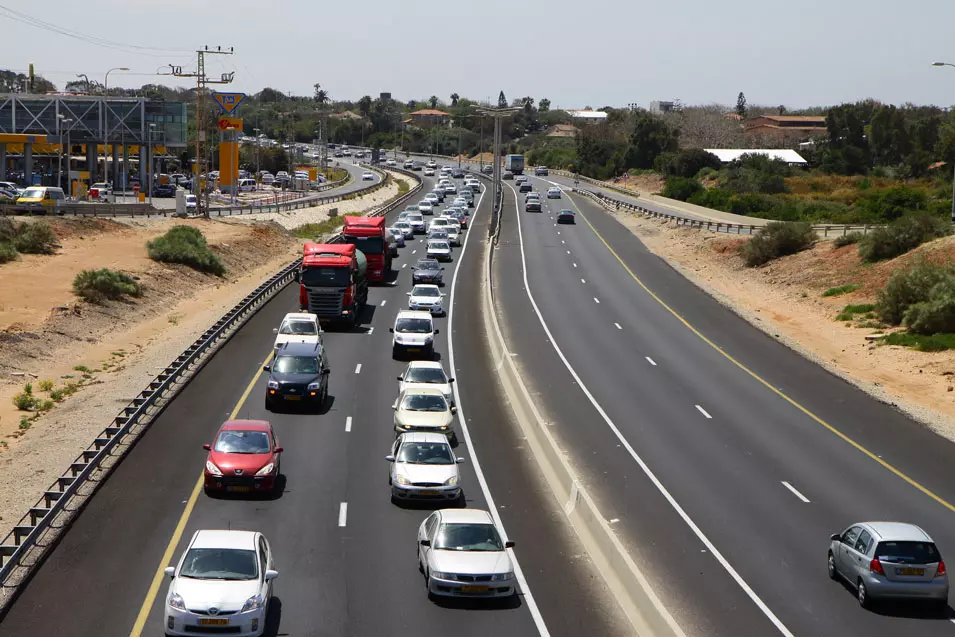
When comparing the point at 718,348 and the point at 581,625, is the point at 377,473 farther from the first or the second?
the point at 718,348

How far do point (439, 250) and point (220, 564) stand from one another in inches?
2132

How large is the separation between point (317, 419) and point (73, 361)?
15441 mm

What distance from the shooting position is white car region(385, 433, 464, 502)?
2464 cm

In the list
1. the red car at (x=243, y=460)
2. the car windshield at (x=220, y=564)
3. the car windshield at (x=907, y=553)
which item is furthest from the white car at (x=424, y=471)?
the car windshield at (x=907, y=553)

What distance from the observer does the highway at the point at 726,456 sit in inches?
812

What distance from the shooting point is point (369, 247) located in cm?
5844

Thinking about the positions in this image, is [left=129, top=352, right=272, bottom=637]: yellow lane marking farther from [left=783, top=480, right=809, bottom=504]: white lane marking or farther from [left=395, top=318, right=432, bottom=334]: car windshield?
[left=395, top=318, right=432, bottom=334]: car windshield

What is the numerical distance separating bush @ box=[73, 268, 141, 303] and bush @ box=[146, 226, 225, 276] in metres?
9.73

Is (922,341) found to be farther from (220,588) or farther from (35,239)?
(35,239)

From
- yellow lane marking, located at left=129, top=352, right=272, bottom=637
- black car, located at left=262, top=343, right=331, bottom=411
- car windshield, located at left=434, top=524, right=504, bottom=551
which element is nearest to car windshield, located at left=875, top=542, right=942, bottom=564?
car windshield, located at left=434, top=524, right=504, bottom=551

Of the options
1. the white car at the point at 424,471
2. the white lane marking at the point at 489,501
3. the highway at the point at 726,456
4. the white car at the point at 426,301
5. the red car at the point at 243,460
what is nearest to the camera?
the white lane marking at the point at 489,501

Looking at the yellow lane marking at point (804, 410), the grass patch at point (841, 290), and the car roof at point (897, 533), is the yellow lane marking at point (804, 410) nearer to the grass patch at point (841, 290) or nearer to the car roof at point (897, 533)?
the car roof at point (897, 533)

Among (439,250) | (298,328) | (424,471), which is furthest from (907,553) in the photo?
(439,250)

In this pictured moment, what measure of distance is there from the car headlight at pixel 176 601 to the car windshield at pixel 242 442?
8394 millimetres
